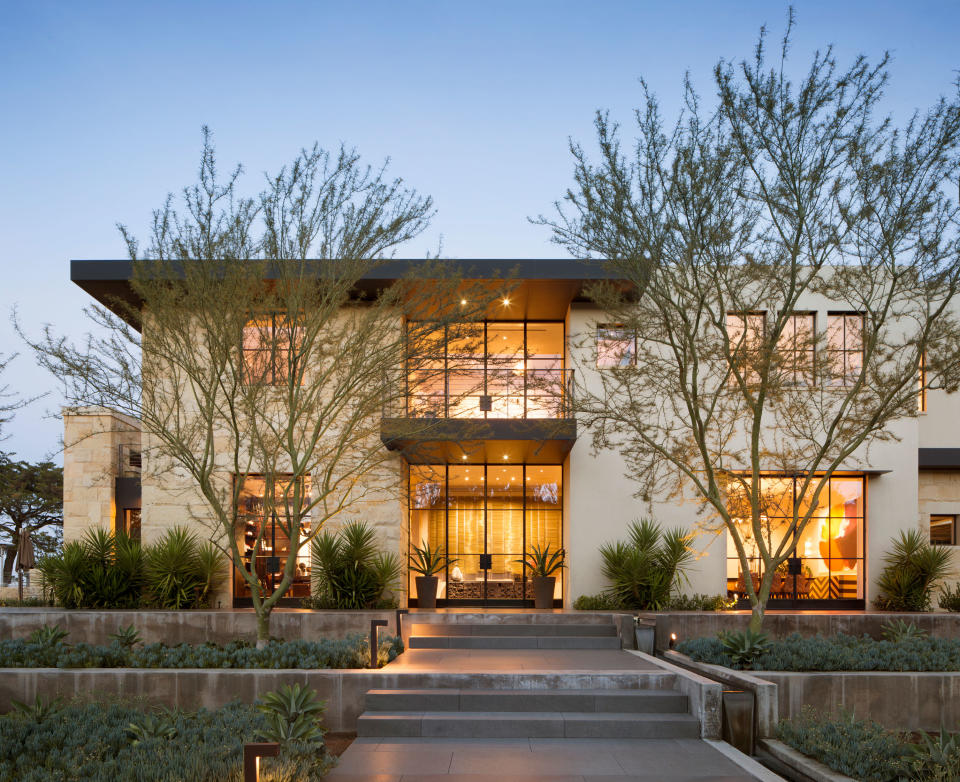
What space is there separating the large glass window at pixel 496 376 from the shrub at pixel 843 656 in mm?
4575

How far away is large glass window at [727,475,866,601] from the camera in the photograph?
610 inches

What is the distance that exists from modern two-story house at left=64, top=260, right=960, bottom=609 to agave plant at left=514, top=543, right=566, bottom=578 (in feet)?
0.74

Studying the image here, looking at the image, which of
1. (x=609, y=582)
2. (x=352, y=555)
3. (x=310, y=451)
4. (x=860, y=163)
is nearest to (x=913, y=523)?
(x=609, y=582)

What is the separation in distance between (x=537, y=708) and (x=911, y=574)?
9.74 meters

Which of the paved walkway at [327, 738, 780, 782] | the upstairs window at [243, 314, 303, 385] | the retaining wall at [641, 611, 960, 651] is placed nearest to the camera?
the paved walkway at [327, 738, 780, 782]

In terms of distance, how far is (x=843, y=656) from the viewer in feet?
31.2

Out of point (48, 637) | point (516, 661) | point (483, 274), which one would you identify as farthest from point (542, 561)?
point (48, 637)

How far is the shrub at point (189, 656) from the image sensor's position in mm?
9406

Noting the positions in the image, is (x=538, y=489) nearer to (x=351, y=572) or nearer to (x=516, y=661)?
(x=351, y=572)

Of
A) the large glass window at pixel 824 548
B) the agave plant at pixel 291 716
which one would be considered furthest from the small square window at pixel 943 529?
the agave plant at pixel 291 716

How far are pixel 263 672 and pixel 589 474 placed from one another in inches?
322

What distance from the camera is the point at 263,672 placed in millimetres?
8914

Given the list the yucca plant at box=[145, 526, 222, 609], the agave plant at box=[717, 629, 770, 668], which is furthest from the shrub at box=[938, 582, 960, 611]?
the yucca plant at box=[145, 526, 222, 609]

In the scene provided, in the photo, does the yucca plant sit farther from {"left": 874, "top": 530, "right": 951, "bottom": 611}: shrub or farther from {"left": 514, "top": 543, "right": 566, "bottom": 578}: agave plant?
{"left": 874, "top": 530, "right": 951, "bottom": 611}: shrub
